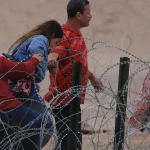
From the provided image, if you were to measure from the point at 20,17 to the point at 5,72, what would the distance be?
16.1m

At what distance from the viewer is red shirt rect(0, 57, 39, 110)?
11.6 feet

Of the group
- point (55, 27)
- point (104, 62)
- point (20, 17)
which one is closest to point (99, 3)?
point (20, 17)

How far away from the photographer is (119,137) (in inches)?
131

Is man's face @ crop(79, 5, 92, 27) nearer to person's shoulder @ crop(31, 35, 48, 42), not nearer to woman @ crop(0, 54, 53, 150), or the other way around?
person's shoulder @ crop(31, 35, 48, 42)

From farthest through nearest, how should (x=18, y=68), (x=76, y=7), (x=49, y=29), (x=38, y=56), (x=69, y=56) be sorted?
(x=76, y=7) < (x=69, y=56) < (x=49, y=29) < (x=38, y=56) < (x=18, y=68)

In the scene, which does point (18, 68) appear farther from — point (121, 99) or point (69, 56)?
point (69, 56)

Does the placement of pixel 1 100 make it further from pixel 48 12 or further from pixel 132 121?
pixel 48 12

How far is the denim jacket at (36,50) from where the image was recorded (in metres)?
3.75

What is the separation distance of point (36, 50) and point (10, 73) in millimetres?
228

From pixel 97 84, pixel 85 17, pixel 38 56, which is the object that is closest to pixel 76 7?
pixel 85 17

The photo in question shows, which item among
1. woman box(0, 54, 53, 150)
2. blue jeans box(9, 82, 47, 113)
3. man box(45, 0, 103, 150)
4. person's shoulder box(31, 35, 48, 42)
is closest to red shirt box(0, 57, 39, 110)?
woman box(0, 54, 53, 150)

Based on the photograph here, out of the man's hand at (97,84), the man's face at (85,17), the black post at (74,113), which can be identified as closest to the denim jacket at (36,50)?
the man's hand at (97,84)

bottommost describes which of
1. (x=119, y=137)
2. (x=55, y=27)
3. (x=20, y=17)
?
(x=119, y=137)

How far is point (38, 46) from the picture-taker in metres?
3.76
